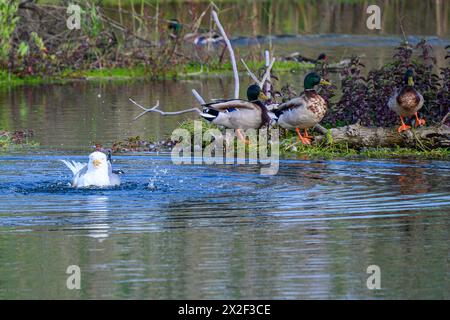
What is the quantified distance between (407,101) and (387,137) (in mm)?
725

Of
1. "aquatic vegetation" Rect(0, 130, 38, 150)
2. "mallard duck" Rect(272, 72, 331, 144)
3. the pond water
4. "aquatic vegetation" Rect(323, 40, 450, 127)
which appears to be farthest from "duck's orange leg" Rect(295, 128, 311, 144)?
"aquatic vegetation" Rect(0, 130, 38, 150)

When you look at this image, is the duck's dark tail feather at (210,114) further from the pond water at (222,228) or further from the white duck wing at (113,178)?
the white duck wing at (113,178)

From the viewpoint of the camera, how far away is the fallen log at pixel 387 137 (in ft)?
55.2

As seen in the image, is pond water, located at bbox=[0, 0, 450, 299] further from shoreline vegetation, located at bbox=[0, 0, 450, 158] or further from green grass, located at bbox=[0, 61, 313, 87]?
green grass, located at bbox=[0, 61, 313, 87]

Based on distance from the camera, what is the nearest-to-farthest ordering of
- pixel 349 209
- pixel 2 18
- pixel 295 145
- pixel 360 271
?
1. pixel 360 271
2. pixel 349 209
3. pixel 295 145
4. pixel 2 18

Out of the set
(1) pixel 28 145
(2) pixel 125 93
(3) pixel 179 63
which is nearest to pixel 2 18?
(2) pixel 125 93

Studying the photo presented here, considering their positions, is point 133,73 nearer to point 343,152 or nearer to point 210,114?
point 210,114

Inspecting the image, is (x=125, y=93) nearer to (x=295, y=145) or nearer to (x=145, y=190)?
(x=295, y=145)

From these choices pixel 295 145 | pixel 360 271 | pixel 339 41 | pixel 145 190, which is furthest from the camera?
pixel 339 41

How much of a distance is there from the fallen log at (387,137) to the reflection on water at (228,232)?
158 centimetres

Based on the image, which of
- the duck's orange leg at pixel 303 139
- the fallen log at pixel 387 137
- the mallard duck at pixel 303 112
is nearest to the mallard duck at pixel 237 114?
the mallard duck at pixel 303 112

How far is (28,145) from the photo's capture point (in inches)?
696

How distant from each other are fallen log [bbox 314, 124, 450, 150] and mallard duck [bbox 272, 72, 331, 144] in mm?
327

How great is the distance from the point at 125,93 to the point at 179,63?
12.0ft
